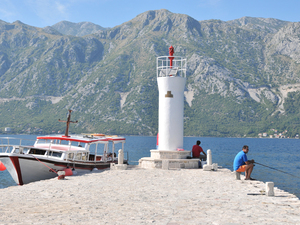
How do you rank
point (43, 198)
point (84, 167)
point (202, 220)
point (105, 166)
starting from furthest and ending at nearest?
point (105, 166), point (84, 167), point (43, 198), point (202, 220)

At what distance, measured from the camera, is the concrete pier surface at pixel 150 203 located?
29.4 feet

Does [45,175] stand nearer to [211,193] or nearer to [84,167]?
[84,167]

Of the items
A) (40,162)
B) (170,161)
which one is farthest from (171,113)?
(40,162)

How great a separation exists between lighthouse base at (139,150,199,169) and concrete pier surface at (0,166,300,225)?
14.5 ft

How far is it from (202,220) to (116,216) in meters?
2.67

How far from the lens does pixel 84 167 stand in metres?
23.8

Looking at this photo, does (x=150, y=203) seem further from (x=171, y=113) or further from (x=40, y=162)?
(x=40, y=162)

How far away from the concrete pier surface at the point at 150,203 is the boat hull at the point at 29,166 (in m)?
5.70

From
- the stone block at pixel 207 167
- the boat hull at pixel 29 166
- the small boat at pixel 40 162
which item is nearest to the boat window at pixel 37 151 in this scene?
the small boat at pixel 40 162

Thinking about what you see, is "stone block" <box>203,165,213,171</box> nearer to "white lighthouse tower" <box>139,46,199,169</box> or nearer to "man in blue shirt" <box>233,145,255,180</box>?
"white lighthouse tower" <box>139,46,199,169</box>

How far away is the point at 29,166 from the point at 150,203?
1353 centimetres

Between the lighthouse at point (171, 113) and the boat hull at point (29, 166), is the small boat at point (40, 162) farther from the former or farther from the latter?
the lighthouse at point (171, 113)

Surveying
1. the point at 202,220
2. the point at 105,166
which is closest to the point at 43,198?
the point at 202,220

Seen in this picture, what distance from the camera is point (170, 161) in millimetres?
21734
